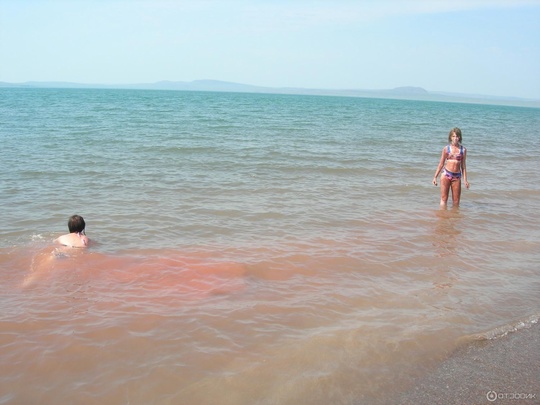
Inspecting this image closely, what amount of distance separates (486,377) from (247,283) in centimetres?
309

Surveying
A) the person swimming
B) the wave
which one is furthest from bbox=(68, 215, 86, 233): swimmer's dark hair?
the wave

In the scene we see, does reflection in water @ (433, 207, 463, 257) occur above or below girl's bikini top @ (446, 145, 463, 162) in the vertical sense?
below

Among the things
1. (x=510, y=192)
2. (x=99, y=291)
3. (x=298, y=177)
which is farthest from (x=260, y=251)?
(x=510, y=192)

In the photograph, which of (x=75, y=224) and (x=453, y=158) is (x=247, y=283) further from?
(x=453, y=158)

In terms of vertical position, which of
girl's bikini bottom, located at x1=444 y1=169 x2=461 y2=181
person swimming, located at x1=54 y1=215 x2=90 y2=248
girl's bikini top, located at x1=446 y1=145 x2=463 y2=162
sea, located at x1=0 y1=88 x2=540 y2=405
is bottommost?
sea, located at x1=0 y1=88 x2=540 y2=405

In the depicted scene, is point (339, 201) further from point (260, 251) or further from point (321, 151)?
point (321, 151)

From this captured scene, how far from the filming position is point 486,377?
3.62 metres

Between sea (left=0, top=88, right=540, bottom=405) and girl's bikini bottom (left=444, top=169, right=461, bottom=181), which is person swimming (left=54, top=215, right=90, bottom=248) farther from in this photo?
girl's bikini bottom (left=444, top=169, right=461, bottom=181)

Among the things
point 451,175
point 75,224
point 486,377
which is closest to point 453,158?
point 451,175

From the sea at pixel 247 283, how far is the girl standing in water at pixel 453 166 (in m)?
0.46

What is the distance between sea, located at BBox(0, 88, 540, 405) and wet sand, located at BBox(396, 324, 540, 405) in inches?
5.8

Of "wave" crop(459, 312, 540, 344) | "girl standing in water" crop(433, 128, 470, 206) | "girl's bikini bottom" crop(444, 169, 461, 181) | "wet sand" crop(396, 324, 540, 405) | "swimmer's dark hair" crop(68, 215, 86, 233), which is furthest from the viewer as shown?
"girl's bikini bottom" crop(444, 169, 461, 181)

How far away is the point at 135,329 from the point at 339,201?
22.4 ft

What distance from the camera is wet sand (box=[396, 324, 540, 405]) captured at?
3.37 meters
